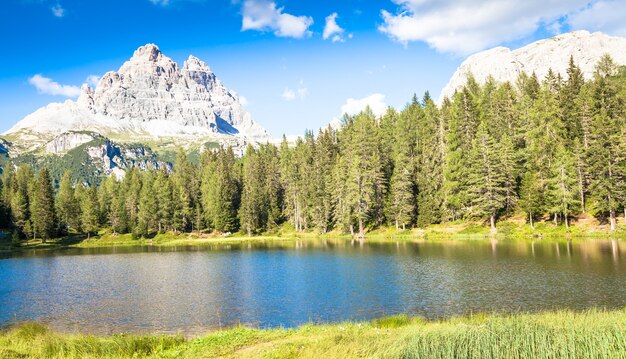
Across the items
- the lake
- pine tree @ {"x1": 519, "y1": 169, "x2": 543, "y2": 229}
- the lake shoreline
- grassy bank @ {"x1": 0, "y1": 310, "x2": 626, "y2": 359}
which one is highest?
pine tree @ {"x1": 519, "y1": 169, "x2": 543, "y2": 229}

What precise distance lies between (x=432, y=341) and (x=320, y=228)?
9392 centimetres

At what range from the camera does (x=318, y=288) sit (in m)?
36.8

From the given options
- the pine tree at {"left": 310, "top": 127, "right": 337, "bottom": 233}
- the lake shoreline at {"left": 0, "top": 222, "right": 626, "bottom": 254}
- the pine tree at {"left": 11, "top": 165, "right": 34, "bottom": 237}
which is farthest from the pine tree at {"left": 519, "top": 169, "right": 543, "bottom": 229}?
the pine tree at {"left": 11, "top": 165, "right": 34, "bottom": 237}

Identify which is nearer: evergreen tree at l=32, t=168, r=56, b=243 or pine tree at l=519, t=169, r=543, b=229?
pine tree at l=519, t=169, r=543, b=229

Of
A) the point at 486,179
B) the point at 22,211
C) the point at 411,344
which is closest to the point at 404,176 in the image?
the point at 486,179

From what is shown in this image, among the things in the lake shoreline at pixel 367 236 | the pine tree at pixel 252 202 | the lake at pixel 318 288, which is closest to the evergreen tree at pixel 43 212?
the lake shoreline at pixel 367 236

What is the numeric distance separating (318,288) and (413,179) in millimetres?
66298

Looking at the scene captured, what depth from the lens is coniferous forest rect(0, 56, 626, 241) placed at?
241 ft

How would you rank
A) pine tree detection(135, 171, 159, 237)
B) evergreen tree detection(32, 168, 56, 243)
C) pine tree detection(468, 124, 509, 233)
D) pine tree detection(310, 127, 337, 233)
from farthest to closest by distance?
pine tree detection(135, 171, 159, 237), evergreen tree detection(32, 168, 56, 243), pine tree detection(310, 127, 337, 233), pine tree detection(468, 124, 509, 233)

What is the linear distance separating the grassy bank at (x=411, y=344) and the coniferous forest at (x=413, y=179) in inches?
2478

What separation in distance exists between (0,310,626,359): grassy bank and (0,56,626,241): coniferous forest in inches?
2478

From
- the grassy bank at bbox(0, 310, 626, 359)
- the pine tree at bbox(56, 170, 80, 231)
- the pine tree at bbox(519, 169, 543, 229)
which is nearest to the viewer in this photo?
the grassy bank at bbox(0, 310, 626, 359)

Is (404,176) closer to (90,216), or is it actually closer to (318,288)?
(318,288)

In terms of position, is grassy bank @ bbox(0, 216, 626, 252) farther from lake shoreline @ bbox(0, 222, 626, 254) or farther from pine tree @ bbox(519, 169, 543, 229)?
pine tree @ bbox(519, 169, 543, 229)
